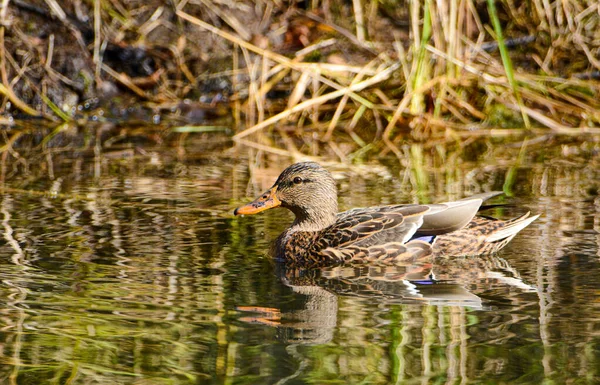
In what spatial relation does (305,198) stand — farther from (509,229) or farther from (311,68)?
(311,68)

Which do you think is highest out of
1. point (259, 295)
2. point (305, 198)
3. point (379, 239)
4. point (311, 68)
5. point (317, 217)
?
point (311, 68)

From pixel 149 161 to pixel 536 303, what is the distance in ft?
16.7

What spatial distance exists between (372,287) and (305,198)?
47.0 inches

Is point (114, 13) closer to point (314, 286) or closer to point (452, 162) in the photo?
point (452, 162)

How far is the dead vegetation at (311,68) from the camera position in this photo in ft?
32.8

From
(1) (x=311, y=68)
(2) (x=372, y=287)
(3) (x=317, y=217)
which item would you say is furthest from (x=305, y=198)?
(1) (x=311, y=68)

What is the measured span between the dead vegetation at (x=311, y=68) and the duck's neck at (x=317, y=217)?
3.24 metres

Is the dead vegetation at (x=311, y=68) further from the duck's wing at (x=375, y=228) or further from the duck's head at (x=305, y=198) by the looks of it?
the duck's wing at (x=375, y=228)

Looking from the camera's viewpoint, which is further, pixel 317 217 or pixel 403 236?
pixel 317 217

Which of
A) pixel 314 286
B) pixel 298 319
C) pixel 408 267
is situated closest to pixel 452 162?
pixel 408 267

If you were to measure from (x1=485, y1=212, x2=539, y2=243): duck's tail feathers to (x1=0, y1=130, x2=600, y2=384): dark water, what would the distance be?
A: 0.11 m

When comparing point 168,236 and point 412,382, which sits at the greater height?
point 168,236

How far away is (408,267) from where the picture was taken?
5473mm

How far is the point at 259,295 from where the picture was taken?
187 inches
